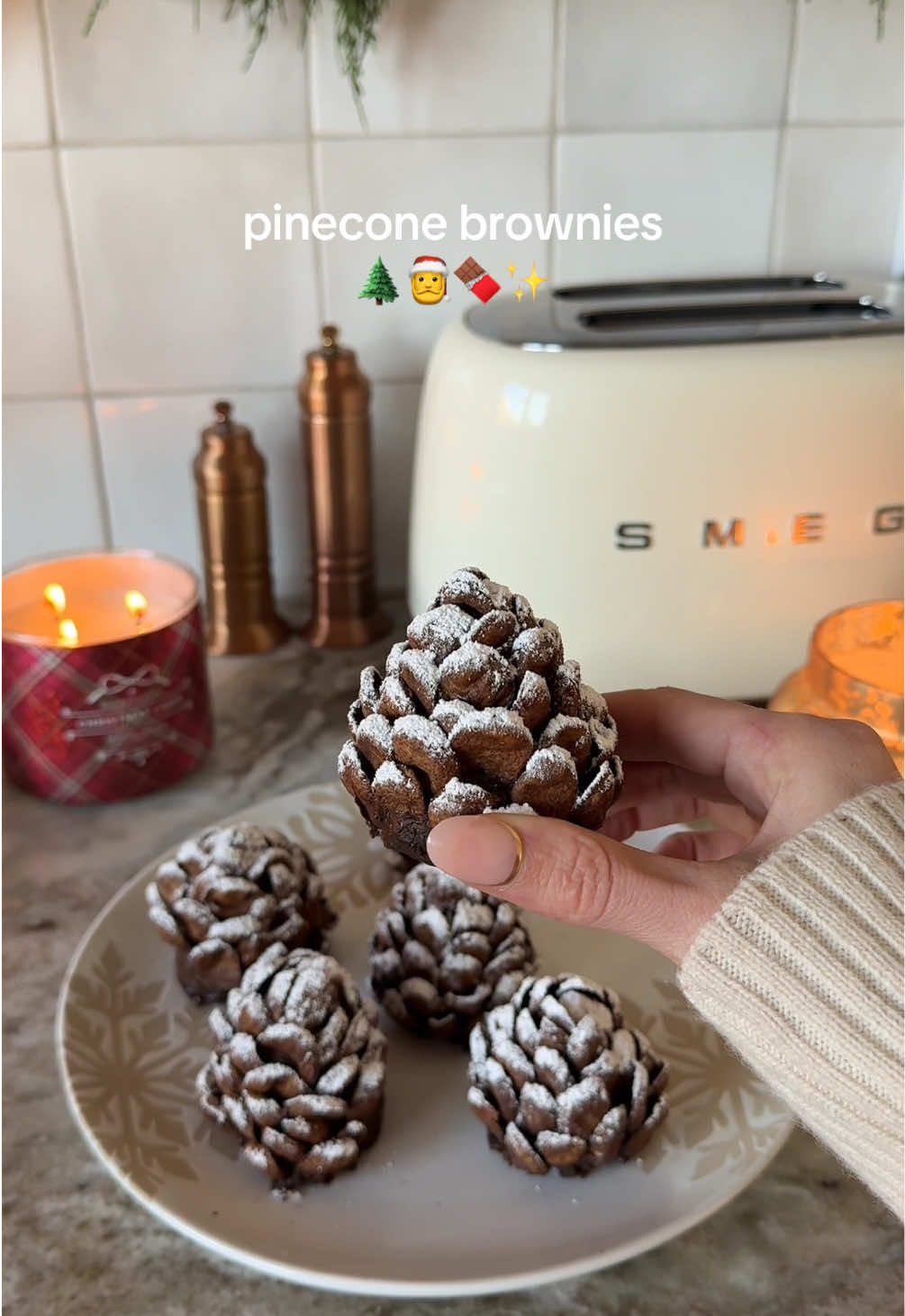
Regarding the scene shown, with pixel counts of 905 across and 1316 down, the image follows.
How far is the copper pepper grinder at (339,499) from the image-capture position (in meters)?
0.52

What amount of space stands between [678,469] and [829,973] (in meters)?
0.22

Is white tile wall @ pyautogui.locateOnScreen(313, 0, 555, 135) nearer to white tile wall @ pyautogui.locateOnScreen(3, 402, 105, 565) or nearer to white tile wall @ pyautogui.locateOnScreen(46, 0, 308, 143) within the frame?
white tile wall @ pyautogui.locateOnScreen(46, 0, 308, 143)

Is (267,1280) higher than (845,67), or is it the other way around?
(845,67)

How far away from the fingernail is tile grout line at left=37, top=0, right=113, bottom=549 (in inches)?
16.0

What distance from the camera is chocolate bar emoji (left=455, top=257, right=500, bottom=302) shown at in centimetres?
32

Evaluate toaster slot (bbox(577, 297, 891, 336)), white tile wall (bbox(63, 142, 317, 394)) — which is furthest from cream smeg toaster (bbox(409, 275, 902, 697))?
white tile wall (bbox(63, 142, 317, 394))

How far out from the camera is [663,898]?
0.25 meters

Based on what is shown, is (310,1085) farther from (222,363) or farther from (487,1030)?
(222,363)

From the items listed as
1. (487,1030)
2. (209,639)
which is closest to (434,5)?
(209,639)

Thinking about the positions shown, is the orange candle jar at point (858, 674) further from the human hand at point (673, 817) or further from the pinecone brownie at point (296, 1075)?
the pinecone brownie at point (296, 1075)

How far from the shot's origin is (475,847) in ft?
0.72

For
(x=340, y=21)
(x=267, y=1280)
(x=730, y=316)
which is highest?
(x=340, y=21)

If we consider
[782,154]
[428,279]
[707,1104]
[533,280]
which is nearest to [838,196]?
[782,154]

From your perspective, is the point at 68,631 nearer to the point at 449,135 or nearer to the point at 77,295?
the point at 77,295
